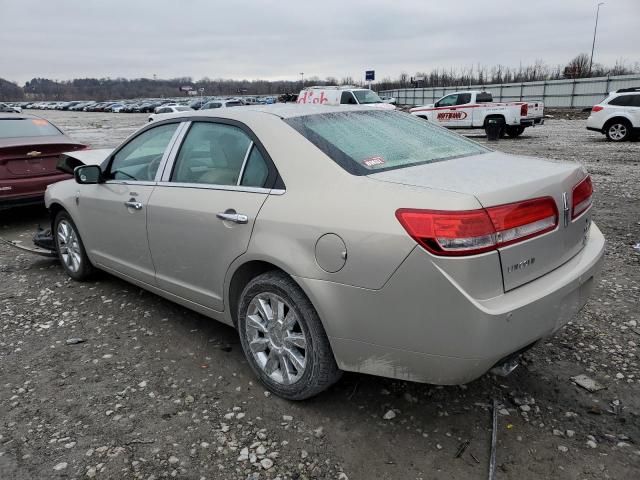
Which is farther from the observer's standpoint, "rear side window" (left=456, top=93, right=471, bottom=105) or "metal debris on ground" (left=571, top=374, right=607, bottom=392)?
"rear side window" (left=456, top=93, right=471, bottom=105)

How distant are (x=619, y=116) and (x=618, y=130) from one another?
496mm

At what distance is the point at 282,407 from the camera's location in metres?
2.90

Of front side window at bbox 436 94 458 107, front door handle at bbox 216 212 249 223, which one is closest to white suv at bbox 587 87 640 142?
front side window at bbox 436 94 458 107

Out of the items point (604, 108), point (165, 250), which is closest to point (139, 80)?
point (604, 108)

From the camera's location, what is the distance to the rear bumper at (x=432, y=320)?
2.17 metres

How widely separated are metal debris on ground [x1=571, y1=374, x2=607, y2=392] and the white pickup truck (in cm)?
1806

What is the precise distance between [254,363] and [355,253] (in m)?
1.13

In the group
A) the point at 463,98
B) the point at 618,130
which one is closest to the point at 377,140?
the point at 618,130

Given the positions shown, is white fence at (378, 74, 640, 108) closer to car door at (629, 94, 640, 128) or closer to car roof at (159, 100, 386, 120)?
car door at (629, 94, 640, 128)

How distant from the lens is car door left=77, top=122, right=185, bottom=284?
12.1 ft

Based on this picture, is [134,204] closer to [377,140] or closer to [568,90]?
[377,140]

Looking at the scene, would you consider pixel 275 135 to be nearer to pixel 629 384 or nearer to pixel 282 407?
pixel 282 407

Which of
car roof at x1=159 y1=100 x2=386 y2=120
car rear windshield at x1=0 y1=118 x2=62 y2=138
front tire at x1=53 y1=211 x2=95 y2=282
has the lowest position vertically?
front tire at x1=53 y1=211 x2=95 y2=282

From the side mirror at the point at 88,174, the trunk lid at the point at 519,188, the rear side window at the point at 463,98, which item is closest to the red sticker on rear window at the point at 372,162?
the trunk lid at the point at 519,188
